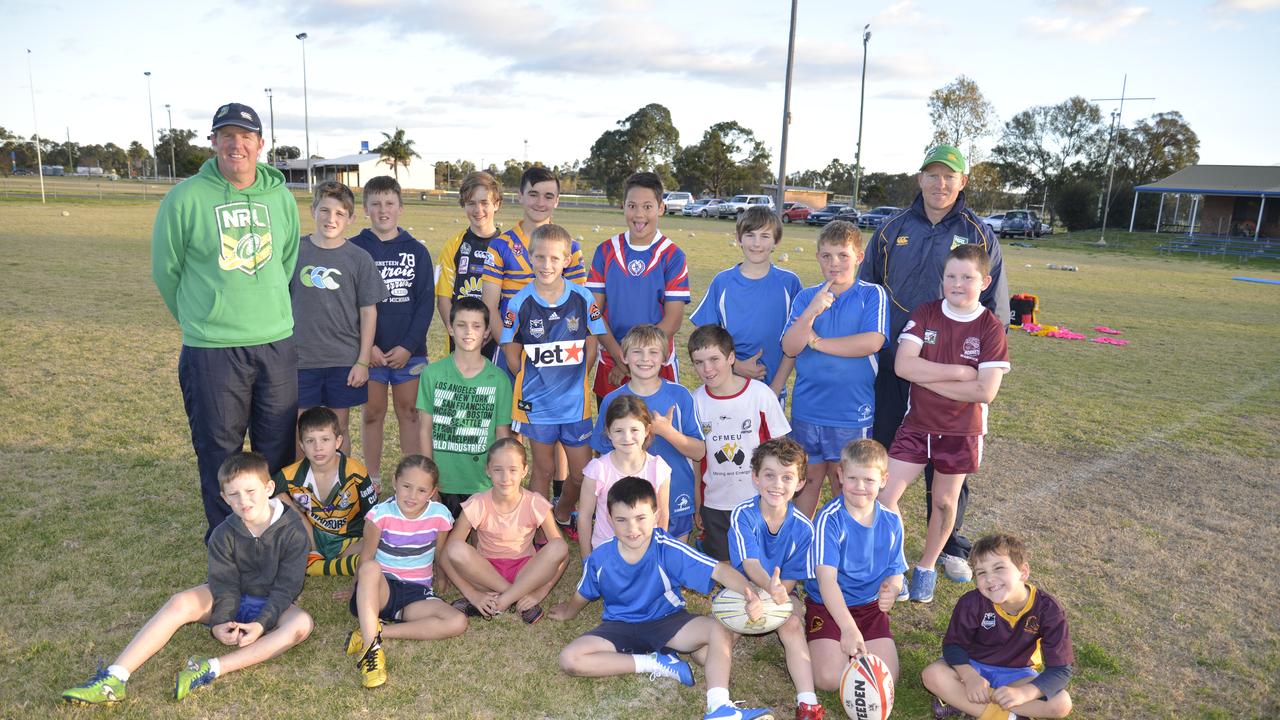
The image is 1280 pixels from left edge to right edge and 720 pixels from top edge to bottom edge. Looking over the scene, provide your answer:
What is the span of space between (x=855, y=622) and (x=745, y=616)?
568mm

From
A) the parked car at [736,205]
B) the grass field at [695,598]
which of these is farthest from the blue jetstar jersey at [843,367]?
the parked car at [736,205]

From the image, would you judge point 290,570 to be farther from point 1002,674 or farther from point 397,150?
point 397,150

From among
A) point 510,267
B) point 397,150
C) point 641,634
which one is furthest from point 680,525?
point 397,150

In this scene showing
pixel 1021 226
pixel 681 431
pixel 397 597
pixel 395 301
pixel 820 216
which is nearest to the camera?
pixel 397 597

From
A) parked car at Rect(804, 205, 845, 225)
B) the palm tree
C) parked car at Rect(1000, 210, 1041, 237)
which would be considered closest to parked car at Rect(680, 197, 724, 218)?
parked car at Rect(804, 205, 845, 225)

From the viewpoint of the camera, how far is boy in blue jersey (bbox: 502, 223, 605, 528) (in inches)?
176

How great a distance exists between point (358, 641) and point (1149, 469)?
594 cm

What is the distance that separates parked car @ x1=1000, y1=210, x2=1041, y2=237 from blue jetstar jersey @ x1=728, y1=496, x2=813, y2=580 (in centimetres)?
3887

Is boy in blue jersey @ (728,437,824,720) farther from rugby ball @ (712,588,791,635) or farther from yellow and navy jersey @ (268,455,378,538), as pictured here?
yellow and navy jersey @ (268,455,378,538)

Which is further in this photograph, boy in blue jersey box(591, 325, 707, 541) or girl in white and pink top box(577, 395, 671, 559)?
boy in blue jersey box(591, 325, 707, 541)

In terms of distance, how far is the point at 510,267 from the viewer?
481cm

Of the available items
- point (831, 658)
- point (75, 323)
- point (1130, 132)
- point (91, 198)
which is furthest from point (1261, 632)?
point (1130, 132)

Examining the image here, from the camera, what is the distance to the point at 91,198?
37.4 metres

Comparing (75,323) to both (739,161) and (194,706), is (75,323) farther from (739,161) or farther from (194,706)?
(739,161)
